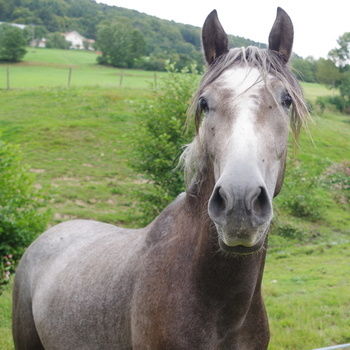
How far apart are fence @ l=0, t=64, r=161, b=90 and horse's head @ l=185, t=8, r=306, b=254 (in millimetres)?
31887

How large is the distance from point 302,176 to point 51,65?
4303cm

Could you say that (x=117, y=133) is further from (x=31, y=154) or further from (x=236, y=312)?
(x=236, y=312)

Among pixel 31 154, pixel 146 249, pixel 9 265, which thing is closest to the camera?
pixel 146 249

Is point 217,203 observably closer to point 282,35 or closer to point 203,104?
point 203,104

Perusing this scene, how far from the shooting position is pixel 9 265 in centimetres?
812

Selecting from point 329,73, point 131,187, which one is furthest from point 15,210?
point 329,73

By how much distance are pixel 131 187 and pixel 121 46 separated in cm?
4398

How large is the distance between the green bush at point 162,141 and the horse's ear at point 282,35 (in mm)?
10470

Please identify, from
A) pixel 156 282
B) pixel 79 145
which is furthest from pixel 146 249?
pixel 79 145

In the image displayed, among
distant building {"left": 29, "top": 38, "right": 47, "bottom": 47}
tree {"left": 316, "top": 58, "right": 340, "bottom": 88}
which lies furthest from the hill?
tree {"left": 316, "top": 58, "right": 340, "bottom": 88}

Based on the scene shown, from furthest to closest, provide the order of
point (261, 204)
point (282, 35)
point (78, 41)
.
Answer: point (78, 41), point (282, 35), point (261, 204)

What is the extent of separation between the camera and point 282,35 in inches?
104

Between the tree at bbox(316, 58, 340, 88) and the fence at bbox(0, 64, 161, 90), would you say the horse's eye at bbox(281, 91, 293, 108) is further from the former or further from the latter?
the tree at bbox(316, 58, 340, 88)

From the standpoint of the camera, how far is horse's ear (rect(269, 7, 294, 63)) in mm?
2614
